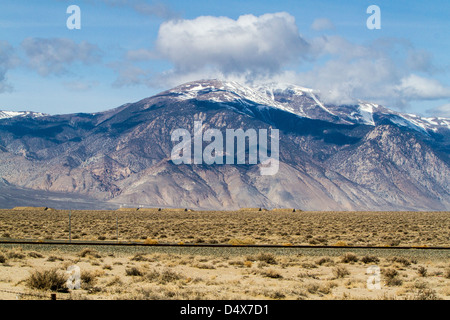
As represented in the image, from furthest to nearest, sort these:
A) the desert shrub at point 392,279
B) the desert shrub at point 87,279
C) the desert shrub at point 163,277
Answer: the desert shrub at point 392,279
the desert shrub at point 163,277
the desert shrub at point 87,279

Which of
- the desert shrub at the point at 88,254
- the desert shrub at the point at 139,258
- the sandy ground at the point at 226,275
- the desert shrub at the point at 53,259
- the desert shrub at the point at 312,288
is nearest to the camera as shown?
the sandy ground at the point at 226,275

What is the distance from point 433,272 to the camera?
23.6 meters

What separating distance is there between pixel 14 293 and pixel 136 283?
433 centimetres

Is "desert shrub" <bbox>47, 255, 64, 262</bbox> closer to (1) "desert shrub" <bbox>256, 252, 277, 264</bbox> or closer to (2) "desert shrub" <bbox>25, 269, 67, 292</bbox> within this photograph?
(2) "desert shrub" <bbox>25, 269, 67, 292</bbox>

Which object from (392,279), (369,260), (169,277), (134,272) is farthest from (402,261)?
(134,272)

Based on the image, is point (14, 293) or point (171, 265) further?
point (171, 265)

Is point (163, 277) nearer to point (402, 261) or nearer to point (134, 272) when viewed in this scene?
point (134, 272)

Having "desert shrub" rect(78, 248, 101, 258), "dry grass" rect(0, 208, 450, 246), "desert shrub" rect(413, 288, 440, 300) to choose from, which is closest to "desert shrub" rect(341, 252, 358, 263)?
"desert shrub" rect(413, 288, 440, 300)

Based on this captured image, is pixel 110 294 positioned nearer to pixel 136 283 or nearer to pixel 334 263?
pixel 136 283

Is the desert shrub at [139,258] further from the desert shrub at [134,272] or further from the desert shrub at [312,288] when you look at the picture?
the desert shrub at [312,288]

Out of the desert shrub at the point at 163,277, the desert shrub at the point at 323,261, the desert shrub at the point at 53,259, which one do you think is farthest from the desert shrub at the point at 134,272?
the desert shrub at the point at 323,261

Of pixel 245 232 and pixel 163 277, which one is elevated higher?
pixel 163 277
